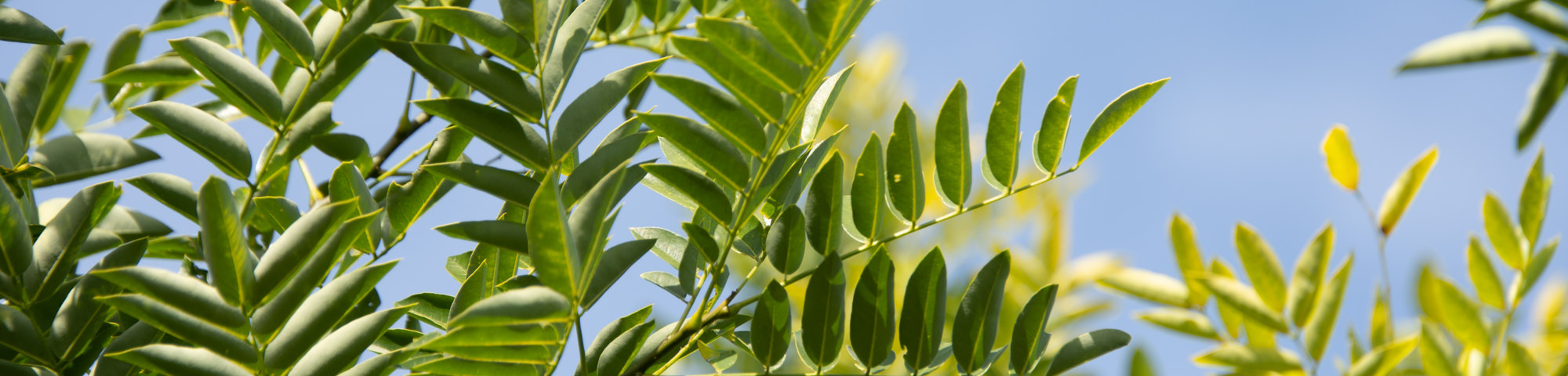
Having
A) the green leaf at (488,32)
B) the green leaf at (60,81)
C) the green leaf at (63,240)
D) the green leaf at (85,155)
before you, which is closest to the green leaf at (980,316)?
the green leaf at (488,32)

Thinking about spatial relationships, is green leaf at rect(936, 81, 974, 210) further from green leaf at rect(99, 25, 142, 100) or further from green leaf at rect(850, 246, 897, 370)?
green leaf at rect(99, 25, 142, 100)

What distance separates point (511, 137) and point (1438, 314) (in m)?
0.71

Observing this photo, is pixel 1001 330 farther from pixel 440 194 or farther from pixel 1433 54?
pixel 1433 54

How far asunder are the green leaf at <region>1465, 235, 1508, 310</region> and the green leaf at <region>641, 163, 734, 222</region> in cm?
56

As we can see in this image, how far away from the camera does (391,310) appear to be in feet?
1.92

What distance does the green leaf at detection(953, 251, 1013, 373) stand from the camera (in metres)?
0.65

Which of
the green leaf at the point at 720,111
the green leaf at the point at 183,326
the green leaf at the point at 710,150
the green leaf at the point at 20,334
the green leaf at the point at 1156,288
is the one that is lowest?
the green leaf at the point at 20,334

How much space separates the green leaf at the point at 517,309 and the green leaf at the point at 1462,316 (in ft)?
1.95

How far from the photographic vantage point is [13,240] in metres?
0.63

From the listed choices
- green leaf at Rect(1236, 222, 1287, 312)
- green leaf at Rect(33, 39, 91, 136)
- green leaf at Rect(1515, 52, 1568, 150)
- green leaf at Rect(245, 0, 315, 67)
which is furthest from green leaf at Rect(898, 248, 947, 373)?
green leaf at Rect(33, 39, 91, 136)

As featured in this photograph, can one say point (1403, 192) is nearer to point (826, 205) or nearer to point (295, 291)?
point (826, 205)

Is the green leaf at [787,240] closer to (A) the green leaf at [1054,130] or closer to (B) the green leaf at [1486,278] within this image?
(A) the green leaf at [1054,130]

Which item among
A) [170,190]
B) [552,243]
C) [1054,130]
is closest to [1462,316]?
[1054,130]

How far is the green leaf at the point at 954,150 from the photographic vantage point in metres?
0.65
